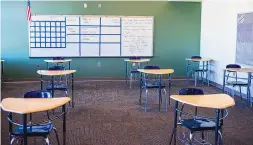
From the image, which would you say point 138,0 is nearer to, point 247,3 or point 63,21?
point 63,21

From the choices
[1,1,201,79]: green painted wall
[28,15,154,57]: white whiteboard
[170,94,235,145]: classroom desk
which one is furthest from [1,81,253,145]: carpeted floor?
[28,15,154,57]: white whiteboard

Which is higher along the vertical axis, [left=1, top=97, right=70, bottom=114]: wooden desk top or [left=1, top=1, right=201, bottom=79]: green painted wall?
[left=1, top=1, right=201, bottom=79]: green painted wall

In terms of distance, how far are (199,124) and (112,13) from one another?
264 inches

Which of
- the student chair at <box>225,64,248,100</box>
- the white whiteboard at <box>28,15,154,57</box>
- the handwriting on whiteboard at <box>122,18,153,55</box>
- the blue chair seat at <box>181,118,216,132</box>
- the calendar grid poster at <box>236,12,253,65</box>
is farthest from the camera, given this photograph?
the handwriting on whiteboard at <box>122,18,153,55</box>

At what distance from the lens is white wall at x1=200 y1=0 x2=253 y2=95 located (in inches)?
309

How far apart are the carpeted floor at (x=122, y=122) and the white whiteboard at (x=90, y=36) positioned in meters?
2.17

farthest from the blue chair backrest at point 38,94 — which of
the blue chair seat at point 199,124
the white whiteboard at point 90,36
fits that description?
the white whiteboard at point 90,36

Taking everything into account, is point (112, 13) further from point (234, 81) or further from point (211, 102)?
point (211, 102)

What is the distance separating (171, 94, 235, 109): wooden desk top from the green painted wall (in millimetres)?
6193

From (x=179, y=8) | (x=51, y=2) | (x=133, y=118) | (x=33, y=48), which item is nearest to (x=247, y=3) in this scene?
(x=179, y=8)

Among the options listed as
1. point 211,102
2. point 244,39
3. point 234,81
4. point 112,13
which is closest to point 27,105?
point 211,102

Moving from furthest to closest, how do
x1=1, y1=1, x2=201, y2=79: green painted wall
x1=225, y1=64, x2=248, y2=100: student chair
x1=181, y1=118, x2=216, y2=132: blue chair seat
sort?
x1=1, y1=1, x2=201, y2=79: green painted wall < x1=225, y1=64, x2=248, y2=100: student chair < x1=181, y1=118, x2=216, y2=132: blue chair seat

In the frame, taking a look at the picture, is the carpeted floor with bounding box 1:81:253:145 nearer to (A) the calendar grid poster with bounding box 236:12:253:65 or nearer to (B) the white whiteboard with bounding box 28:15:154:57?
(A) the calendar grid poster with bounding box 236:12:253:65

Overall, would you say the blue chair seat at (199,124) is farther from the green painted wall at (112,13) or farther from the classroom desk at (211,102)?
the green painted wall at (112,13)
